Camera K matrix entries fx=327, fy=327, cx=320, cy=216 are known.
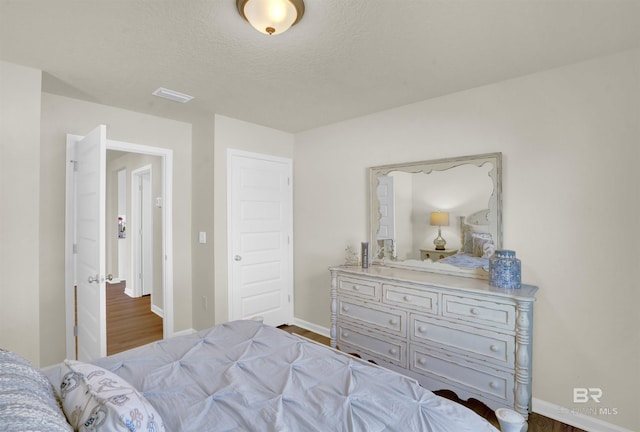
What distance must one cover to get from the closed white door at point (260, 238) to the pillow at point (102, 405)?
8.07 feet

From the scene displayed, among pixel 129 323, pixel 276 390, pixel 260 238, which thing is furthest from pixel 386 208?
pixel 129 323

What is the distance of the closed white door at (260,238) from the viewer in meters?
3.65

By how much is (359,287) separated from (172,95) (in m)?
2.35

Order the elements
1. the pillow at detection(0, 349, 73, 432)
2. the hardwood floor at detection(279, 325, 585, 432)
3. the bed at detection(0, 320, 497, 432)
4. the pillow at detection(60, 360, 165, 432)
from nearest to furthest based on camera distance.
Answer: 1. the pillow at detection(0, 349, 73, 432)
2. the pillow at detection(60, 360, 165, 432)
3. the bed at detection(0, 320, 497, 432)
4. the hardwood floor at detection(279, 325, 585, 432)

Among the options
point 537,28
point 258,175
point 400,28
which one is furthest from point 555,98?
point 258,175

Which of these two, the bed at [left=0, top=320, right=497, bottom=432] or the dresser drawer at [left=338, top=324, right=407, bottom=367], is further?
the dresser drawer at [left=338, top=324, right=407, bottom=367]

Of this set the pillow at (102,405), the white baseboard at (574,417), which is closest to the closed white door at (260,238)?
the pillow at (102,405)

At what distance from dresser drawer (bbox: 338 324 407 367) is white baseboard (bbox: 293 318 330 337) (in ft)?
2.35

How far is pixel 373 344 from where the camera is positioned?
2.83m

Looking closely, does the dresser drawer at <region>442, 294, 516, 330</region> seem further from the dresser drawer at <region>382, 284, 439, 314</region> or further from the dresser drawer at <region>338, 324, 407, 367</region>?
the dresser drawer at <region>338, 324, 407, 367</region>

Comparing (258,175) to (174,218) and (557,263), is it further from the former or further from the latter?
(557,263)

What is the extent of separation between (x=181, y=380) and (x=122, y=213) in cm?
604

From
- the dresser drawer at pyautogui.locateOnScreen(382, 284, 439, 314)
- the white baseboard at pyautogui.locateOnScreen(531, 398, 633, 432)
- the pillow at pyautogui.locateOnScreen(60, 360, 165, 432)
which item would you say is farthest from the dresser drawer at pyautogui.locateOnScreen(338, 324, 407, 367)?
the pillow at pyautogui.locateOnScreen(60, 360, 165, 432)

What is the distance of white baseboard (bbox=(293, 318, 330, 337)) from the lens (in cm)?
380
